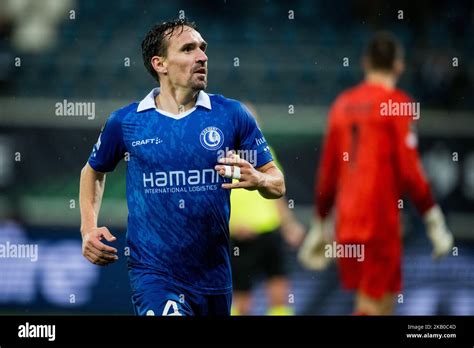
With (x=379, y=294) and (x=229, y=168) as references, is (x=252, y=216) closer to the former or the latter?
(x=379, y=294)

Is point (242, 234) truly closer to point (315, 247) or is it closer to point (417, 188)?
point (315, 247)

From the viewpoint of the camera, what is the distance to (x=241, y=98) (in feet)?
25.8

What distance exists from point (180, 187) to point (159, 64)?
766 millimetres

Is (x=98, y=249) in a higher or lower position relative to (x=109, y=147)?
lower

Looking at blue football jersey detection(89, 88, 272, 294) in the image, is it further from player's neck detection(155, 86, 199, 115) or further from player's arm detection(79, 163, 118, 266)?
player's arm detection(79, 163, 118, 266)

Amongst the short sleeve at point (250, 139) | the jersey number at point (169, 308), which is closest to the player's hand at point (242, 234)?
the short sleeve at point (250, 139)

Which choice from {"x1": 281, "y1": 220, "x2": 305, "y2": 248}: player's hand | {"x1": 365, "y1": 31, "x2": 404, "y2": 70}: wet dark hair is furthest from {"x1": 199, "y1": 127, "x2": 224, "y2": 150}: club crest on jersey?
{"x1": 365, "y1": 31, "x2": 404, "y2": 70}: wet dark hair

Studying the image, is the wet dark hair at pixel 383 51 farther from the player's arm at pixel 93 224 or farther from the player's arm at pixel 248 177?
the player's arm at pixel 93 224

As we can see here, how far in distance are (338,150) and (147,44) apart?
1.94 m

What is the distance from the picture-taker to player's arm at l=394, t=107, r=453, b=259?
292 inches

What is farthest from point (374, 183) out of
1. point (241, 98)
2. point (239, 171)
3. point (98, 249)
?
point (98, 249)

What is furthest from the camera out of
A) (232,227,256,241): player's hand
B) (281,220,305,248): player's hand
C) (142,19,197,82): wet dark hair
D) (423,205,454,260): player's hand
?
(232,227,256,241): player's hand

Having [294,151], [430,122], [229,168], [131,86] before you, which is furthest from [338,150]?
[229,168]

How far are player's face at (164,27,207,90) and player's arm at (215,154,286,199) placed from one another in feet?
1.83
